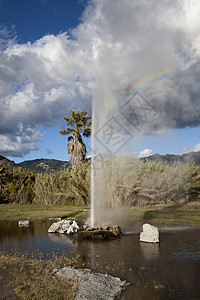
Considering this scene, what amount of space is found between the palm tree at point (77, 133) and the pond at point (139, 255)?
20814mm

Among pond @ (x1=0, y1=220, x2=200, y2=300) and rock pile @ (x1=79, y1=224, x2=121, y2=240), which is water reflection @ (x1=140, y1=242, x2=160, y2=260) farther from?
rock pile @ (x1=79, y1=224, x2=121, y2=240)

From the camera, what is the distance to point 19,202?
1319 inches

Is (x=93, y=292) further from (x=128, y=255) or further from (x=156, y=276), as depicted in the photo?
(x=128, y=255)

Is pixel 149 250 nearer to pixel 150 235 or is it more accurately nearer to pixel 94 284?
pixel 150 235

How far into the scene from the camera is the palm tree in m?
36.0

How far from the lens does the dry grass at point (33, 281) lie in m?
6.08

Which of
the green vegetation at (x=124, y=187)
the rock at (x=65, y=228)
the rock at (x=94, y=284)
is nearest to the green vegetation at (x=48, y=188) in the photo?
the green vegetation at (x=124, y=187)

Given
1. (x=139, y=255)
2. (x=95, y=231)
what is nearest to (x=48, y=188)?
(x=95, y=231)

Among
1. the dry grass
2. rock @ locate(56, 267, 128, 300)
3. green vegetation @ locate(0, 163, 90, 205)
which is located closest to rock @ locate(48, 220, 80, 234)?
the dry grass

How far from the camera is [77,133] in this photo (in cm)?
3612

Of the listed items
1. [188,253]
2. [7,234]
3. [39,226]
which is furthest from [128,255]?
[39,226]

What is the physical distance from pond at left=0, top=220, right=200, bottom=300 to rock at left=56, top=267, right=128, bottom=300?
1.03ft

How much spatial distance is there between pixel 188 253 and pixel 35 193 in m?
25.6

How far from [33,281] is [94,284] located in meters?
1.65
